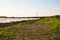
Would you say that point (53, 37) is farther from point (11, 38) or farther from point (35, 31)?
point (11, 38)

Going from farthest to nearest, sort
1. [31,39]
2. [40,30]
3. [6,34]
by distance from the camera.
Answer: [40,30]
[6,34]
[31,39]

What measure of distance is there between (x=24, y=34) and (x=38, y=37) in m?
1.28

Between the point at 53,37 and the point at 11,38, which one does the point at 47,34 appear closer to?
the point at 53,37

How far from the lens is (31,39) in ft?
39.5

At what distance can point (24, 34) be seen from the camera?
42.9 feet

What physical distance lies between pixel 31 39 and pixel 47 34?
5.14 ft

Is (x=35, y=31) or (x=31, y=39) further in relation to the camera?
(x=35, y=31)

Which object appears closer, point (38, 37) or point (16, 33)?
point (38, 37)

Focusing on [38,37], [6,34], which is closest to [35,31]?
[38,37]

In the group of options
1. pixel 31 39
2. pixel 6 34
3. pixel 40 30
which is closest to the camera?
pixel 31 39

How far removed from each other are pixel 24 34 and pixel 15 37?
0.92m

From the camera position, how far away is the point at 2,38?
12.3m

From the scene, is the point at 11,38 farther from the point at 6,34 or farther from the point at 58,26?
the point at 58,26

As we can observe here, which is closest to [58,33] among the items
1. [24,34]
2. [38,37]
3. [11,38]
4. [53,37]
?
[53,37]
